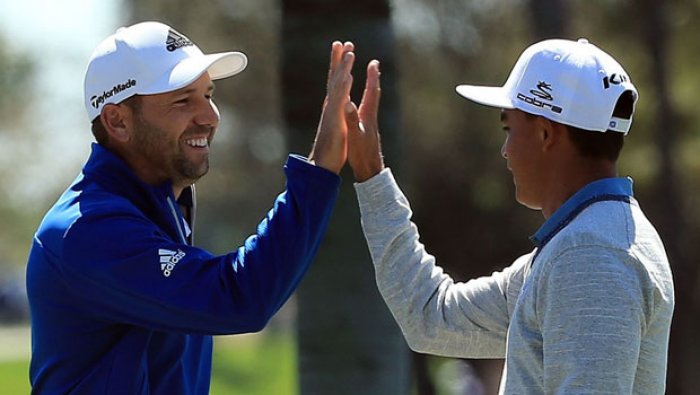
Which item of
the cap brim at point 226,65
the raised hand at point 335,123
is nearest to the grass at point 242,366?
the cap brim at point 226,65

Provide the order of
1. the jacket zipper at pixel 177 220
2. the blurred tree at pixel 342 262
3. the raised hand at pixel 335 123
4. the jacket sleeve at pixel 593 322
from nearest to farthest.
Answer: the jacket sleeve at pixel 593 322
the raised hand at pixel 335 123
the jacket zipper at pixel 177 220
the blurred tree at pixel 342 262

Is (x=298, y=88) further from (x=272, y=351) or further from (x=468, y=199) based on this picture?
(x=272, y=351)

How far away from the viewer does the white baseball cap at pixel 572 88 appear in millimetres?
3393

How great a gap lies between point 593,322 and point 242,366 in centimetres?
3129

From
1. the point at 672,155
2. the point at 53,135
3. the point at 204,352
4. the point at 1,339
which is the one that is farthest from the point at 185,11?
the point at 1,339

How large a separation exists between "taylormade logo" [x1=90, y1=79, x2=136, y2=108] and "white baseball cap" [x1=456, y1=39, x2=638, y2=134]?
100 centimetres

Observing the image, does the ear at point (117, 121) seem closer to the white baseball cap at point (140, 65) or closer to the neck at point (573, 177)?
the white baseball cap at point (140, 65)

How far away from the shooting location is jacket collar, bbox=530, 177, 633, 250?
3354mm

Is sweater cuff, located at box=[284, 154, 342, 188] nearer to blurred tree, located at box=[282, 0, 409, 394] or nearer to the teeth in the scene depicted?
the teeth

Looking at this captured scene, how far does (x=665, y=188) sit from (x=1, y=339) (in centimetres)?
3710

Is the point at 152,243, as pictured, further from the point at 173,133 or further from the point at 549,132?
the point at 549,132

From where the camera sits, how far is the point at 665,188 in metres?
12.5

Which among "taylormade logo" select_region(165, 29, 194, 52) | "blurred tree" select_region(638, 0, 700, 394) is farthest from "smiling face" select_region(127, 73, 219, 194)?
"blurred tree" select_region(638, 0, 700, 394)

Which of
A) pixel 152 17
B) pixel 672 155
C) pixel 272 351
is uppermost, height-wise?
pixel 152 17
